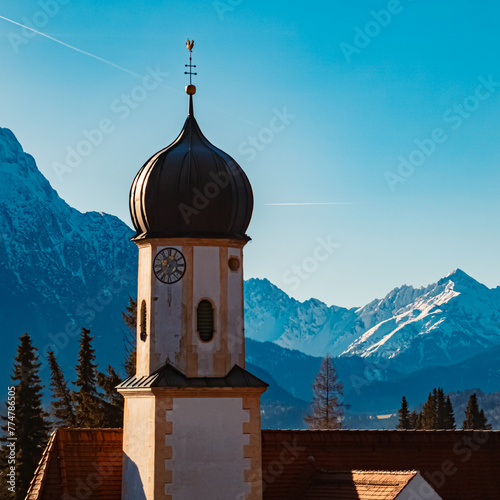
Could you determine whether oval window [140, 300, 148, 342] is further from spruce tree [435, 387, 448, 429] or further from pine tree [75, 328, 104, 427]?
spruce tree [435, 387, 448, 429]

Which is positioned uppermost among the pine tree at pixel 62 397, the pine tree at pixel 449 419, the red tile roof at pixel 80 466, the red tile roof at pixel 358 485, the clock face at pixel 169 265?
the pine tree at pixel 449 419

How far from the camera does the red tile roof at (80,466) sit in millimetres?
30562

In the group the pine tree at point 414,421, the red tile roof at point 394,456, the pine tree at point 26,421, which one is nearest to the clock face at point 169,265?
the red tile roof at point 394,456

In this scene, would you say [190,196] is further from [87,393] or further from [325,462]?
[87,393]

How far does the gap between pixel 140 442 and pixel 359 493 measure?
6.02 m

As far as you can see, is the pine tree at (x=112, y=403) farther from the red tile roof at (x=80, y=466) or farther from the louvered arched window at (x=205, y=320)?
the louvered arched window at (x=205, y=320)

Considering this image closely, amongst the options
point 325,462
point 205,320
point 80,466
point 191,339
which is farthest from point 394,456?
point 80,466

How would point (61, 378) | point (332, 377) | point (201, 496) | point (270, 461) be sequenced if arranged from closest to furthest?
point (201, 496), point (270, 461), point (61, 378), point (332, 377)

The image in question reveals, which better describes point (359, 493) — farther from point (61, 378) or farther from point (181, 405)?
point (61, 378)

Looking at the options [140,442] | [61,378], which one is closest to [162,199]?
[140,442]

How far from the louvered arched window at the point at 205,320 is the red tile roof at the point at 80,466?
3.90m

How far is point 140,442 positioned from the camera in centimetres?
3033

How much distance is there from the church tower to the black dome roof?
0.03 meters

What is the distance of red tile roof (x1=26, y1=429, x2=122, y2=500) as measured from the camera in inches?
1203
